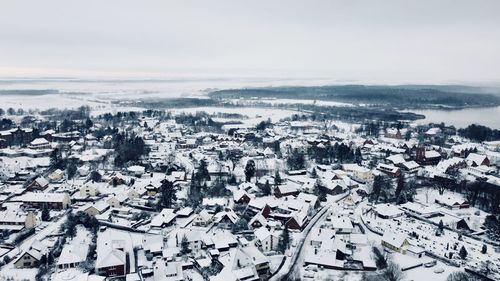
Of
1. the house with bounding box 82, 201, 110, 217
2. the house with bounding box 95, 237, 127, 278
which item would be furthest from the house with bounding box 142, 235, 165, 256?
the house with bounding box 82, 201, 110, 217

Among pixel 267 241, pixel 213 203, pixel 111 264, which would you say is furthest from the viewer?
pixel 213 203

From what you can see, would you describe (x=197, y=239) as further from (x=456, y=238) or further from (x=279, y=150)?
(x=279, y=150)

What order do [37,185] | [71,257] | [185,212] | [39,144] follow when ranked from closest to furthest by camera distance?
1. [71,257]
2. [185,212]
3. [37,185]
4. [39,144]

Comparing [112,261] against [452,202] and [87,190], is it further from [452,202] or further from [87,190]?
[452,202]

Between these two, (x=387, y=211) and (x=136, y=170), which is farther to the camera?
(x=136, y=170)

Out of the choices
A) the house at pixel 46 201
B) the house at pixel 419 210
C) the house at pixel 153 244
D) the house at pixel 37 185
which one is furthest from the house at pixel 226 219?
the house at pixel 37 185

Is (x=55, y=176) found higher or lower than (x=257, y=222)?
higher

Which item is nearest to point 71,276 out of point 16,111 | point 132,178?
point 132,178

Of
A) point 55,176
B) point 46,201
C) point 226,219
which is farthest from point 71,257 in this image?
point 55,176
